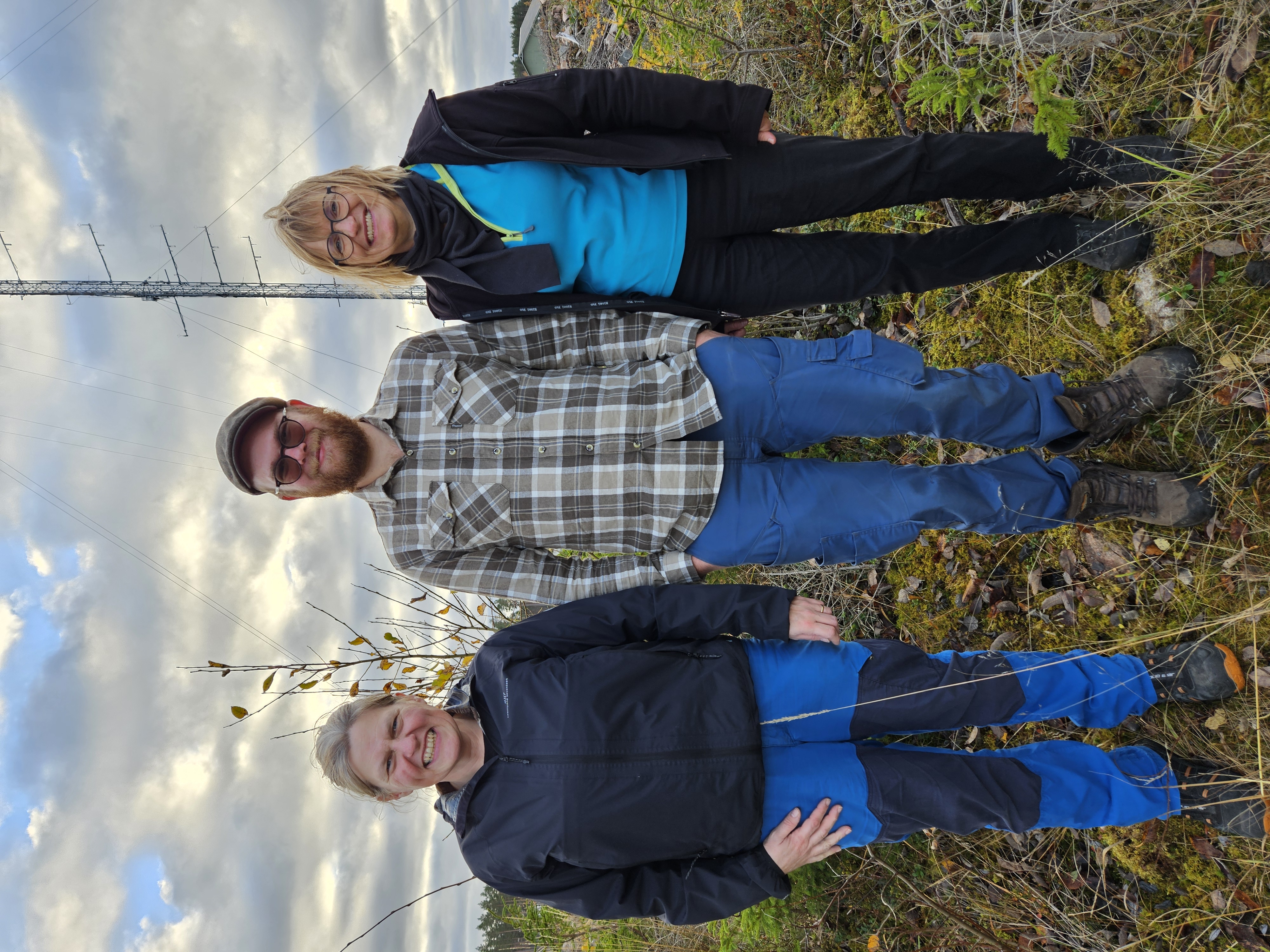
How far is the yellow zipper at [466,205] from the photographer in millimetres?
2457

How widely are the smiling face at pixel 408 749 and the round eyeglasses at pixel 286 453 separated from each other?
3.16ft

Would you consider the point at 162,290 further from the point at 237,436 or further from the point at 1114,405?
the point at 1114,405

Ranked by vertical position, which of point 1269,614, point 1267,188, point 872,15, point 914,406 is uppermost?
point 872,15

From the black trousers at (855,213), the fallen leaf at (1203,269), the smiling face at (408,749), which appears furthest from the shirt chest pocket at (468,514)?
the fallen leaf at (1203,269)

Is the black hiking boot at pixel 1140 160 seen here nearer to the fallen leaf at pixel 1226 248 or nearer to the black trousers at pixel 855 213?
the black trousers at pixel 855 213

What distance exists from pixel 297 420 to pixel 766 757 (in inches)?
88.5

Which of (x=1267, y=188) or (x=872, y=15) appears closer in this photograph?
(x=1267, y=188)

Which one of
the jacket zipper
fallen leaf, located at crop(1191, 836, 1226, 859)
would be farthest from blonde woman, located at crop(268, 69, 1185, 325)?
fallen leaf, located at crop(1191, 836, 1226, 859)

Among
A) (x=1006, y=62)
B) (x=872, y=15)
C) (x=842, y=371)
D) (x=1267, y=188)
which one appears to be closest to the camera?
(x=1267, y=188)

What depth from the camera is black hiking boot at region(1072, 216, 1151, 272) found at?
275 centimetres

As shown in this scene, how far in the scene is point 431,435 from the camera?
265 centimetres

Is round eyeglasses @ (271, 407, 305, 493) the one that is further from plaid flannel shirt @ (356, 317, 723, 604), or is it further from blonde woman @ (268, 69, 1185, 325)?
blonde woman @ (268, 69, 1185, 325)

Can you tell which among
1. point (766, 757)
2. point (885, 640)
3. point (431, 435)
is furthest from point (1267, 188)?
point (431, 435)

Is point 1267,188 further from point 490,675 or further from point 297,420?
point 297,420
